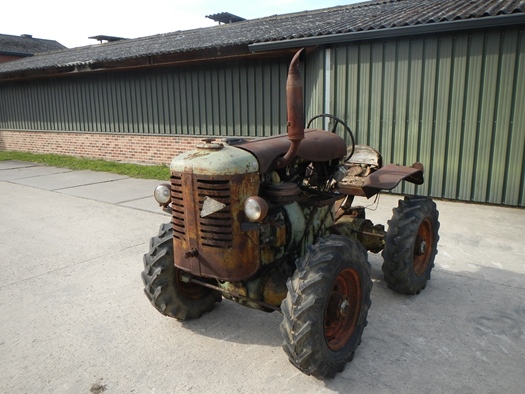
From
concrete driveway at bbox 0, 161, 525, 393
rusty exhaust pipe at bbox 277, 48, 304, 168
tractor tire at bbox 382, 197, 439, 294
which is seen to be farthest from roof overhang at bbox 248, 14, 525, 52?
rusty exhaust pipe at bbox 277, 48, 304, 168

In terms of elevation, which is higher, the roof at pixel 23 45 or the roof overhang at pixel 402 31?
the roof at pixel 23 45

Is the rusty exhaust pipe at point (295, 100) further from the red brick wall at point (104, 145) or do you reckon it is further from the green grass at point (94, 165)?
the green grass at point (94, 165)

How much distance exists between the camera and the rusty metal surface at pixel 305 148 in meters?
2.91

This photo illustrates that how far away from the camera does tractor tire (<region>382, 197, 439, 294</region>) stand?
3.64 metres

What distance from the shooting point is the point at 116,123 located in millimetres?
12891

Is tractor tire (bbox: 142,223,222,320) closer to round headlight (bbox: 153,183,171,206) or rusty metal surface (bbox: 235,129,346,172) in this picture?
round headlight (bbox: 153,183,171,206)

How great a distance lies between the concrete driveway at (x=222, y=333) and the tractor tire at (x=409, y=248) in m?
0.16

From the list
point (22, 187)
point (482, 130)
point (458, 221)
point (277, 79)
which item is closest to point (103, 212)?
point (22, 187)

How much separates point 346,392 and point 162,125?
10150 millimetres

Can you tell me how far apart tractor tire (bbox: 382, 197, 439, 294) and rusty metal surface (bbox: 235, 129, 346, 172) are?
74 cm

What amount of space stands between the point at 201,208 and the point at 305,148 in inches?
36.8

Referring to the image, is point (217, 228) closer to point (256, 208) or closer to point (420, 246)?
point (256, 208)

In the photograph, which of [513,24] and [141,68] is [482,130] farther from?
[141,68]

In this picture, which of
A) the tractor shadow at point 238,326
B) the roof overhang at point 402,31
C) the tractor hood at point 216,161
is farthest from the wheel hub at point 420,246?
the roof overhang at point 402,31
